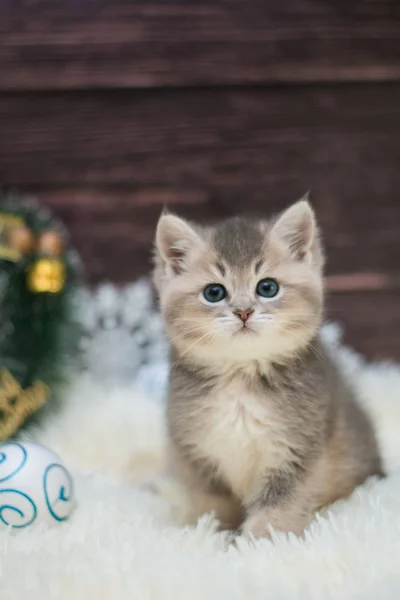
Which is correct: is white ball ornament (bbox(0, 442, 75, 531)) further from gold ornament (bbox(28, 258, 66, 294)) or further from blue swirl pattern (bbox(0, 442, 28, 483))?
gold ornament (bbox(28, 258, 66, 294))

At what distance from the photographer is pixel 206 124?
5.64 feet

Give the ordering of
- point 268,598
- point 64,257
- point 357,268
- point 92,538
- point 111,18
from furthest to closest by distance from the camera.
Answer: point 357,268 < point 111,18 < point 64,257 < point 92,538 < point 268,598

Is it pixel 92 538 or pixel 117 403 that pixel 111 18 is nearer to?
pixel 117 403

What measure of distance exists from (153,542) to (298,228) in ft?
1.63

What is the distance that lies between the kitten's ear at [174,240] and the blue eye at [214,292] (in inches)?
3.2

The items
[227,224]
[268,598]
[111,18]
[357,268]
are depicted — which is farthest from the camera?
[357,268]

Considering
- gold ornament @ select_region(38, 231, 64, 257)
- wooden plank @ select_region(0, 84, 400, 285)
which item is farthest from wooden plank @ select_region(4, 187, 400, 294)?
gold ornament @ select_region(38, 231, 64, 257)

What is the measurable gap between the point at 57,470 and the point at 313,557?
406 millimetres

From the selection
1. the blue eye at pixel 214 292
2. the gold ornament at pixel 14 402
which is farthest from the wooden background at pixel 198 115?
the blue eye at pixel 214 292

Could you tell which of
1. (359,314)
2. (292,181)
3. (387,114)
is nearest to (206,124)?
(292,181)

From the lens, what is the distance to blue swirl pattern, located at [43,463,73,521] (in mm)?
974

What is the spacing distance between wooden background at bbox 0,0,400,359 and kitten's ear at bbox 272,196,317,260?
2.44ft

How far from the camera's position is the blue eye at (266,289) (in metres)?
0.98

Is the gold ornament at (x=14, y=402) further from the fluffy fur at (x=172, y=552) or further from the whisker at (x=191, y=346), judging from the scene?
the whisker at (x=191, y=346)
